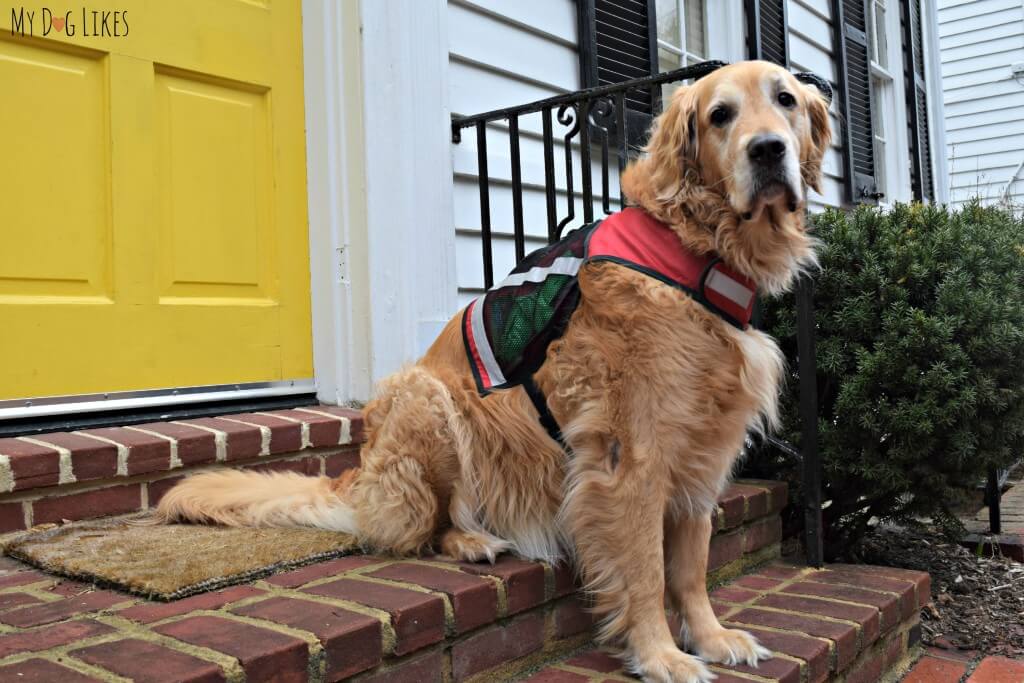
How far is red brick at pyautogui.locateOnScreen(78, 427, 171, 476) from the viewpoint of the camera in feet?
7.99

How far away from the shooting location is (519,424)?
84.1 inches

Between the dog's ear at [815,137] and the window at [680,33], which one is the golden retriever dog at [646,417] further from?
the window at [680,33]

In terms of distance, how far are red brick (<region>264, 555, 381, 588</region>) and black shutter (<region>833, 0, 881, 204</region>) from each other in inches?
244

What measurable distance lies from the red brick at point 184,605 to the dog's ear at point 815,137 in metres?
1.63

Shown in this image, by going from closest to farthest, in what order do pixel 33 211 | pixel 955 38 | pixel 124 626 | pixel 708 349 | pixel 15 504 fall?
pixel 124 626, pixel 708 349, pixel 15 504, pixel 33 211, pixel 955 38

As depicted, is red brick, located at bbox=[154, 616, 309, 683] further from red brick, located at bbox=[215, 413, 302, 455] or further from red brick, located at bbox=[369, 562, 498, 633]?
red brick, located at bbox=[215, 413, 302, 455]

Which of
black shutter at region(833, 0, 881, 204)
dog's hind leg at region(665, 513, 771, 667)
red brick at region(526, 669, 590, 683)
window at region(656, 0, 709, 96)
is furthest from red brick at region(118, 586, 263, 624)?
black shutter at region(833, 0, 881, 204)

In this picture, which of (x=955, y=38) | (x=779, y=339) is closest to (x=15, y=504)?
(x=779, y=339)

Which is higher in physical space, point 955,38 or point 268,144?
point 955,38

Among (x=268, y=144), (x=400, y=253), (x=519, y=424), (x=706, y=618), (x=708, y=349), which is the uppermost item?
(x=268, y=144)

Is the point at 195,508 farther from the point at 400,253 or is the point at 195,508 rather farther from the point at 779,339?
the point at 779,339

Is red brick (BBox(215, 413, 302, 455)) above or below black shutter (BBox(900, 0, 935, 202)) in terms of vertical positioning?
below

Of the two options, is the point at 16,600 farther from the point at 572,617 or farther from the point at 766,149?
the point at 766,149

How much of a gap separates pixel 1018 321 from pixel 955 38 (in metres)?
12.3
